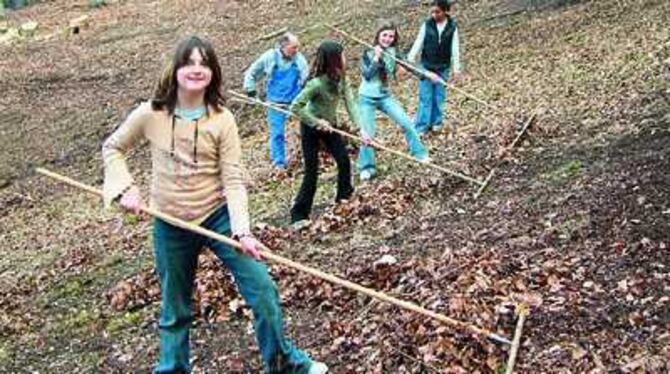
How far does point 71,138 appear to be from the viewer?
63.7ft

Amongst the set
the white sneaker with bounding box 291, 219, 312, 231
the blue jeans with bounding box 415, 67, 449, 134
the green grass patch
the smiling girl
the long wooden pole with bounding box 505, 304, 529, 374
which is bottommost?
the green grass patch

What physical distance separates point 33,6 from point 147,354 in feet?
116

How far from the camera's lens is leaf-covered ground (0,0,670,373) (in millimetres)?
6273

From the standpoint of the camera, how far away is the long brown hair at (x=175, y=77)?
18.2 ft

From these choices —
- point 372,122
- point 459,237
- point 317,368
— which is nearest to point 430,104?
point 372,122

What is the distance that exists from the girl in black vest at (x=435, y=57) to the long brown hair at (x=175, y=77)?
777cm

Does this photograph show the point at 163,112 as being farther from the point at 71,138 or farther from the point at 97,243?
the point at 71,138

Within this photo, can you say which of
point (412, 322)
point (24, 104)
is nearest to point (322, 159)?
point (412, 322)

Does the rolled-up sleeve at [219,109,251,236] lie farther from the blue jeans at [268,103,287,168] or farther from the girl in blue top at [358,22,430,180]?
the blue jeans at [268,103,287,168]

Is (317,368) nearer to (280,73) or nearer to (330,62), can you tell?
(330,62)

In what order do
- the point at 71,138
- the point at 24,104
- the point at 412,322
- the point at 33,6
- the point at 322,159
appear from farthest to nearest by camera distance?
1. the point at 33,6
2. the point at 24,104
3. the point at 71,138
4. the point at 322,159
5. the point at 412,322

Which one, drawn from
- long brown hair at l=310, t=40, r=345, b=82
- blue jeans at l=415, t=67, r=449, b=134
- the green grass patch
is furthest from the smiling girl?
blue jeans at l=415, t=67, r=449, b=134

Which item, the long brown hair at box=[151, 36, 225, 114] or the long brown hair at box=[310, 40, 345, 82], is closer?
the long brown hair at box=[151, 36, 225, 114]

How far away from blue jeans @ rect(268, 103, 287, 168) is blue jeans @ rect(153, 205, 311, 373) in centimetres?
763
